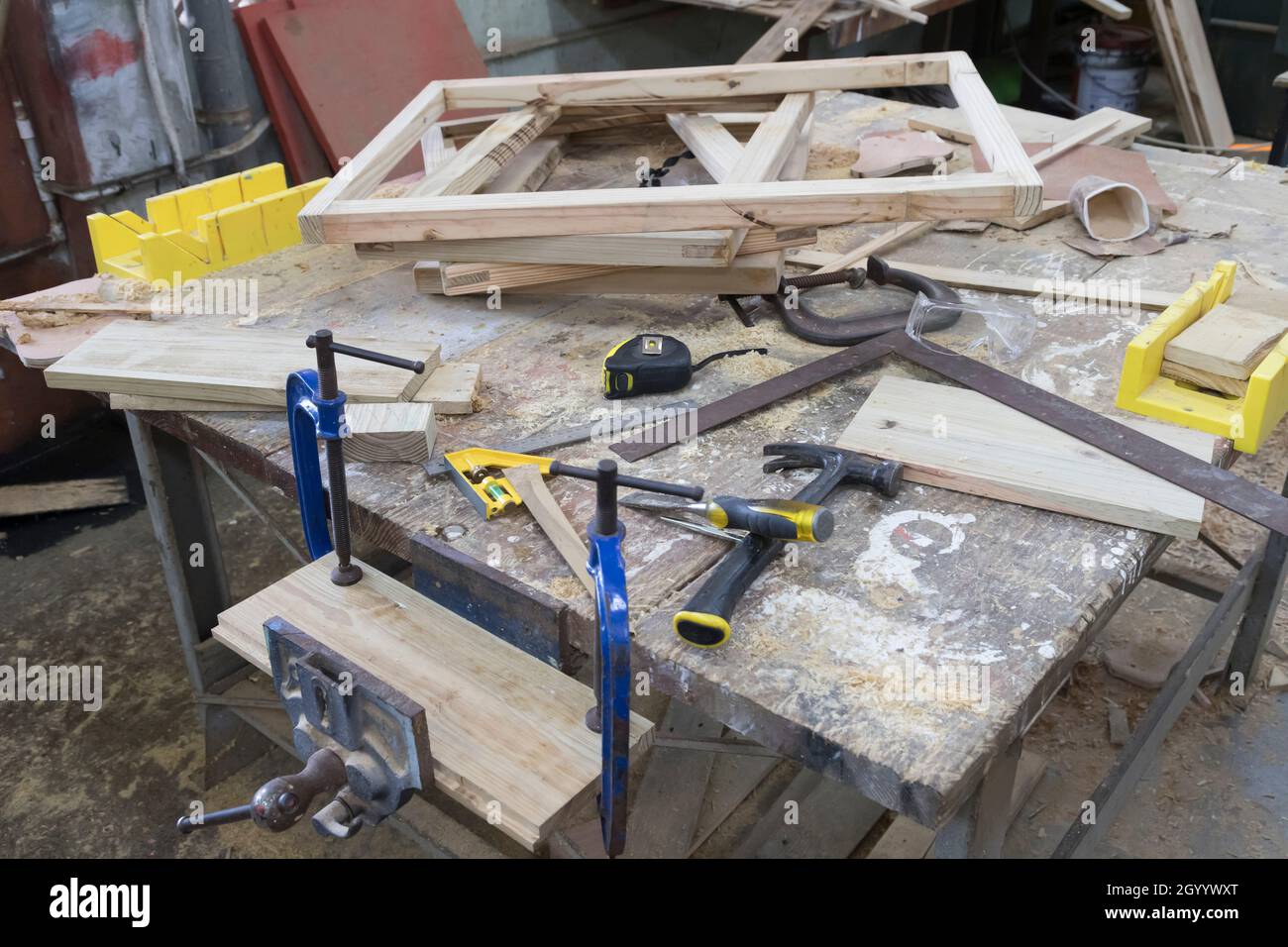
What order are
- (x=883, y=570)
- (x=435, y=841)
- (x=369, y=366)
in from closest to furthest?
(x=883, y=570) < (x=369, y=366) < (x=435, y=841)

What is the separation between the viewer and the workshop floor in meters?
2.74

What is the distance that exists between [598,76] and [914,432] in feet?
4.93

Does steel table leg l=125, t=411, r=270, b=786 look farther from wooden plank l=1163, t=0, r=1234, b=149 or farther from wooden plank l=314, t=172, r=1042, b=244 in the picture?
wooden plank l=1163, t=0, r=1234, b=149

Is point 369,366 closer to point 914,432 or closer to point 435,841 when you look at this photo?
point 914,432

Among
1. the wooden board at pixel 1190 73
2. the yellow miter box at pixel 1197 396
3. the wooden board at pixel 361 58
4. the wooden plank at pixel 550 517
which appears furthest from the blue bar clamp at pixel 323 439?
the wooden board at pixel 1190 73

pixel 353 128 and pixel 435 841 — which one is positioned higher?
pixel 353 128

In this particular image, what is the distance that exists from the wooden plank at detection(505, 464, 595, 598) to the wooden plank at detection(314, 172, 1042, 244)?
61 centimetres

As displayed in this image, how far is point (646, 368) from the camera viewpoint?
199cm

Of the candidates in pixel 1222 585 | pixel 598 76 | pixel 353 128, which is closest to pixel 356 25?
pixel 353 128

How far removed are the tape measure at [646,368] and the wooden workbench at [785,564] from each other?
0.03 m

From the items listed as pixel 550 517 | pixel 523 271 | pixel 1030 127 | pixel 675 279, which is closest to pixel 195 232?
pixel 523 271

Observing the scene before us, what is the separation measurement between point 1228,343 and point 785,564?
38.4 inches

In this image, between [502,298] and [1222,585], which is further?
[1222,585]
